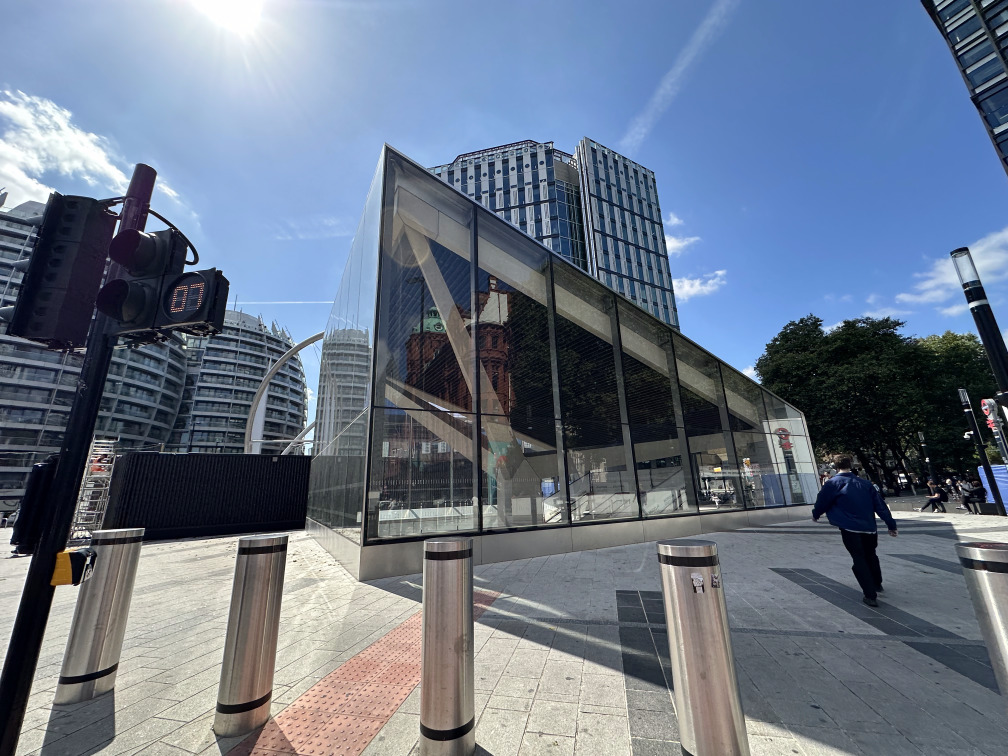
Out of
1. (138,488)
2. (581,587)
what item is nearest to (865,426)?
(581,587)

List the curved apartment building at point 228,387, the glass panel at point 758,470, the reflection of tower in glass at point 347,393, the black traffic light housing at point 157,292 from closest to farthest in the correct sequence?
the black traffic light housing at point 157,292 < the reflection of tower in glass at point 347,393 < the glass panel at point 758,470 < the curved apartment building at point 228,387

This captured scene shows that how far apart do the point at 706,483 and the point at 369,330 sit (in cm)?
1080

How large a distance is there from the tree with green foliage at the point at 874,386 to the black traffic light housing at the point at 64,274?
36.2 metres

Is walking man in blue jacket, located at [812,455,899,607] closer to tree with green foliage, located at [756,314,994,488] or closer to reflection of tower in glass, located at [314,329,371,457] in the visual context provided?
reflection of tower in glass, located at [314,329,371,457]

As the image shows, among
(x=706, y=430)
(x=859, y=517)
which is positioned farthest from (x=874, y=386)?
(x=859, y=517)

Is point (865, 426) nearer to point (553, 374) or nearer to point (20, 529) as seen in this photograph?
point (553, 374)

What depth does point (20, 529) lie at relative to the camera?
2078 mm

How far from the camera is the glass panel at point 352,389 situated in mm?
7949

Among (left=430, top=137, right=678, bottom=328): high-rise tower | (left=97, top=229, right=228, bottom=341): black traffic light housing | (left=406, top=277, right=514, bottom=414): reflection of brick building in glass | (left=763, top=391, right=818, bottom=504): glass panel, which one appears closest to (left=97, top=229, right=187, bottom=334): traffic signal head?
(left=97, top=229, right=228, bottom=341): black traffic light housing

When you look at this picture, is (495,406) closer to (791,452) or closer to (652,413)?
(652,413)

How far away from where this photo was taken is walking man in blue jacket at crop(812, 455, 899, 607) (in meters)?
4.78

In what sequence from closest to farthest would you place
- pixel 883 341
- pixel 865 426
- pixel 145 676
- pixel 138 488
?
pixel 145 676, pixel 138 488, pixel 865 426, pixel 883 341

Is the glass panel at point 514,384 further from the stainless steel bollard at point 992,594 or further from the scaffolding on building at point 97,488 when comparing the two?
the scaffolding on building at point 97,488

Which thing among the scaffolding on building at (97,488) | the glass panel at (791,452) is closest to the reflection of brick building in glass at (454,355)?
the glass panel at (791,452)
